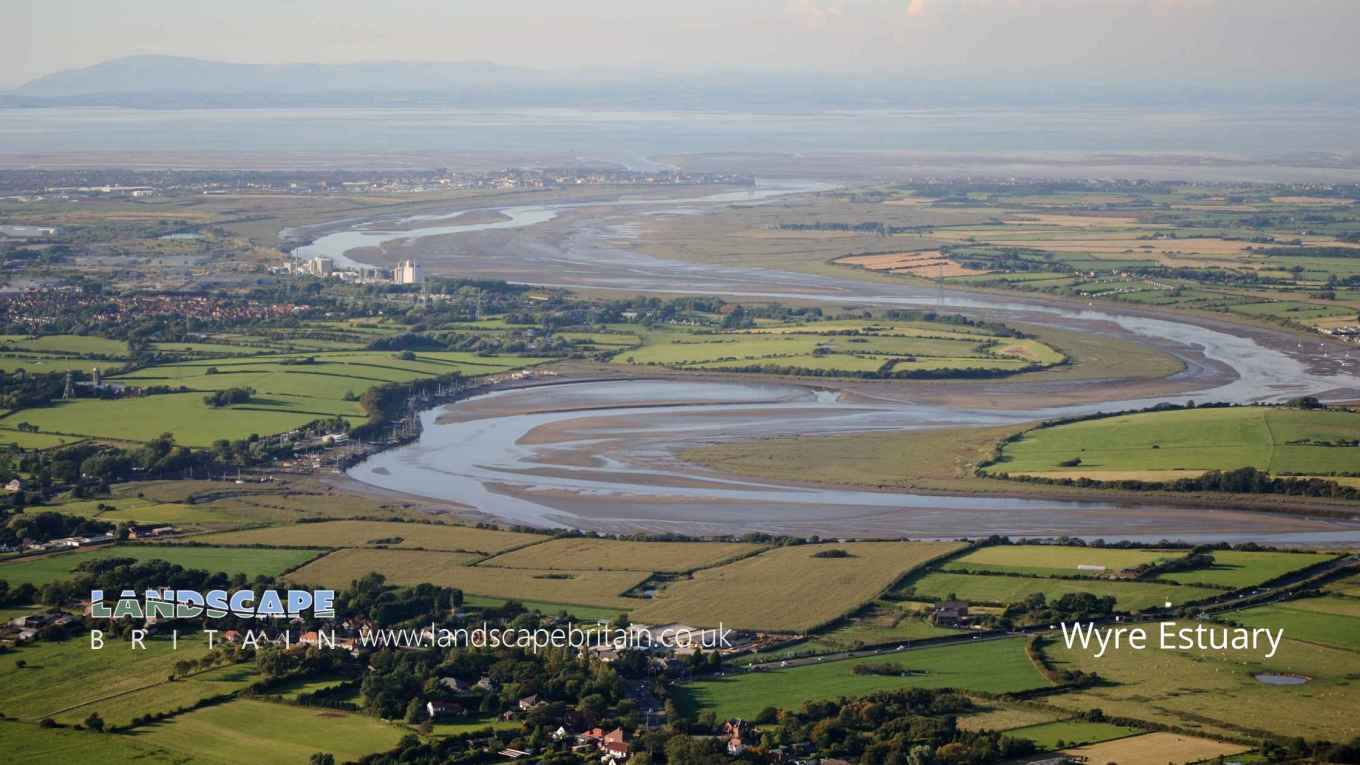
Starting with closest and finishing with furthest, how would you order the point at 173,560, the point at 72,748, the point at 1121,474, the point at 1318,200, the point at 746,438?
the point at 72,748 < the point at 173,560 < the point at 1121,474 < the point at 746,438 < the point at 1318,200

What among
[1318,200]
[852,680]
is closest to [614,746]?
[852,680]

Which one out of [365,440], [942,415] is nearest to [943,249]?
[942,415]

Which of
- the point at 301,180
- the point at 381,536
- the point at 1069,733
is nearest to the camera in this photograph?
the point at 1069,733

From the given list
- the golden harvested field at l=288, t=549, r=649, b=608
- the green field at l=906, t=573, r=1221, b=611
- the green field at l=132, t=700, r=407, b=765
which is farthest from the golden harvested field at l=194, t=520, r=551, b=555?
the green field at l=132, t=700, r=407, b=765

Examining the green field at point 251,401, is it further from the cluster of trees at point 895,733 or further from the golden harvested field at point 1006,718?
the golden harvested field at point 1006,718

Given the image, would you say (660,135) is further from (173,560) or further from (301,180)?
(173,560)

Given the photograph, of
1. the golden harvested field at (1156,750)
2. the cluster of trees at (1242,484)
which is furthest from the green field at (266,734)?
the cluster of trees at (1242,484)
